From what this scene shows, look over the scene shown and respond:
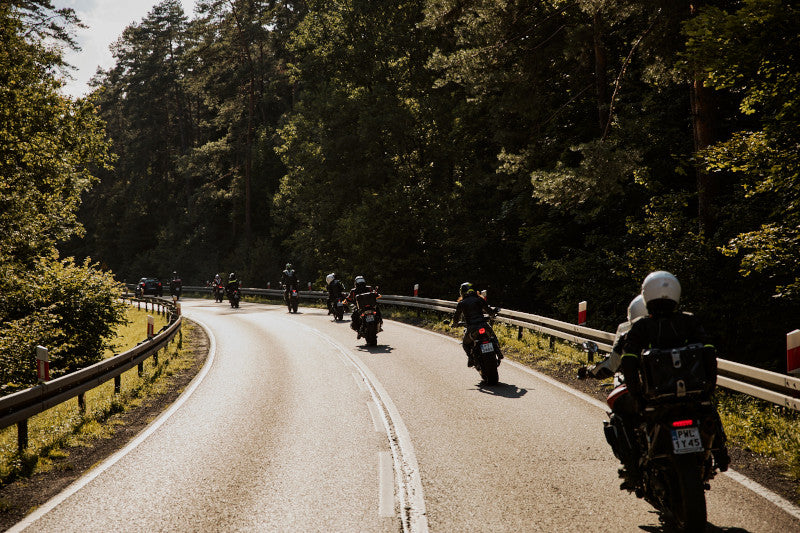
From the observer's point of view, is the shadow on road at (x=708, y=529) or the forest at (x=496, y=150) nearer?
the shadow on road at (x=708, y=529)

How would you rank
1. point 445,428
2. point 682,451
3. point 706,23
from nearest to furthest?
point 682,451, point 445,428, point 706,23

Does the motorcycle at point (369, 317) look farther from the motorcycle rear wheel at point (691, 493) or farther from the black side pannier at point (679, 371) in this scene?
the motorcycle rear wheel at point (691, 493)

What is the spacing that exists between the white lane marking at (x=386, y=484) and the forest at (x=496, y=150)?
7.19 metres

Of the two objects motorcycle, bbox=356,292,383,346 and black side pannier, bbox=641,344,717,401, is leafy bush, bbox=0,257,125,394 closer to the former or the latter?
motorcycle, bbox=356,292,383,346

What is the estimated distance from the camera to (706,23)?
10508 mm

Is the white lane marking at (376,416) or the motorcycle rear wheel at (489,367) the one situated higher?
the motorcycle rear wheel at (489,367)

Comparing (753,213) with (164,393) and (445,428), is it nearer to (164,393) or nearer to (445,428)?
(445,428)

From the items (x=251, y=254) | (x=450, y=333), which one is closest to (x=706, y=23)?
(x=450, y=333)

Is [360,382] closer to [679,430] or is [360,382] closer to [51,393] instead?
[51,393]

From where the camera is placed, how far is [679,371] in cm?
448

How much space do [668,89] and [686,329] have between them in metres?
15.1

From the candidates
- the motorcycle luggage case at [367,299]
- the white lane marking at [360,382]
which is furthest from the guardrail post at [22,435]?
the motorcycle luggage case at [367,299]

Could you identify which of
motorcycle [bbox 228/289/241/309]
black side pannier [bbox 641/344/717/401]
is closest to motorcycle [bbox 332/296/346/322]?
motorcycle [bbox 228/289/241/309]

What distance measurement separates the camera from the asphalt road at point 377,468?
16.4ft
